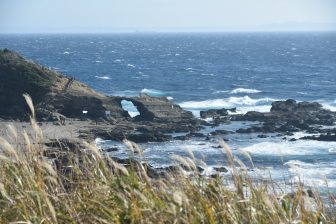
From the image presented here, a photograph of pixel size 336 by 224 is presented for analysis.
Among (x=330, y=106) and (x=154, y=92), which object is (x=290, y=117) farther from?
(x=154, y=92)

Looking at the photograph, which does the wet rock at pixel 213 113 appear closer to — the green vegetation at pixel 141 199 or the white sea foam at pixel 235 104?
the white sea foam at pixel 235 104

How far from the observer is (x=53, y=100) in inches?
2122

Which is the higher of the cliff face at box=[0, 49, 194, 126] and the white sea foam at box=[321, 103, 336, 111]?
the cliff face at box=[0, 49, 194, 126]

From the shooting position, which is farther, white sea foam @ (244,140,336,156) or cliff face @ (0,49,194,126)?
cliff face @ (0,49,194,126)

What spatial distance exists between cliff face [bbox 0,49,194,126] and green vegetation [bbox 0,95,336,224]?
46.8 meters

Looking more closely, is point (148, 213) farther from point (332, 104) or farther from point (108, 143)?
point (332, 104)

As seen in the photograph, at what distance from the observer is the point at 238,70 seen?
379ft

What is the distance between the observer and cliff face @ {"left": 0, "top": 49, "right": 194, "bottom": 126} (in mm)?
53500

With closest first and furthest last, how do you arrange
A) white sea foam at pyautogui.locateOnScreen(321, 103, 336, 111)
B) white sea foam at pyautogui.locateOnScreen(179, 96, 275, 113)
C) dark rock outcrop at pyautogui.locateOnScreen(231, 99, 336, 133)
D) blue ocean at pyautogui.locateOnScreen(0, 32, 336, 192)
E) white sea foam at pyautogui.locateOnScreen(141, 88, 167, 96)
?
blue ocean at pyautogui.locateOnScreen(0, 32, 336, 192) < dark rock outcrop at pyautogui.locateOnScreen(231, 99, 336, 133) < white sea foam at pyautogui.locateOnScreen(321, 103, 336, 111) < white sea foam at pyautogui.locateOnScreen(179, 96, 275, 113) < white sea foam at pyautogui.locateOnScreen(141, 88, 167, 96)

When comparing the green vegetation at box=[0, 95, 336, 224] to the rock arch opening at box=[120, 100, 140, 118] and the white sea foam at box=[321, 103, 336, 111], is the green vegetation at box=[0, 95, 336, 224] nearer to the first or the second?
the rock arch opening at box=[120, 100, 140, 118]

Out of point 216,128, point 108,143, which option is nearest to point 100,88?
point 216,128

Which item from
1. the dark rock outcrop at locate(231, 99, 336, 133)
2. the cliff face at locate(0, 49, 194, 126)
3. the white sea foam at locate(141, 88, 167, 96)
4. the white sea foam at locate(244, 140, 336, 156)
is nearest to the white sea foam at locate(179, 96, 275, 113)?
the dark rock outcrop at locate(231, 99, 336, 133)

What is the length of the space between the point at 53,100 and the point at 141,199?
164ft

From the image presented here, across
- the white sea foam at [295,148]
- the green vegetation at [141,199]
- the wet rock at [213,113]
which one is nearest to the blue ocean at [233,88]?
the white sea foam at [295,148]
